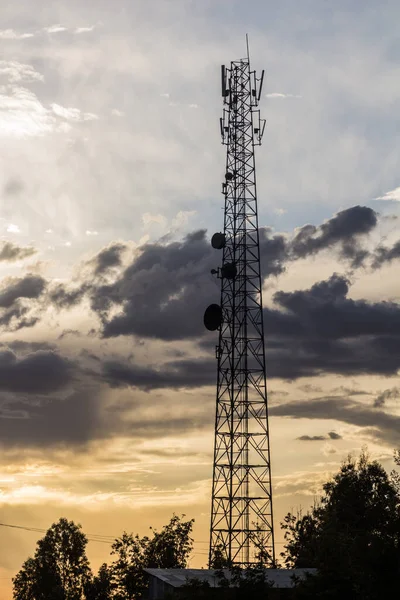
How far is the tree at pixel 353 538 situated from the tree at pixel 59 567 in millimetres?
24981

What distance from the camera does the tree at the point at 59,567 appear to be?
98750 millimetres

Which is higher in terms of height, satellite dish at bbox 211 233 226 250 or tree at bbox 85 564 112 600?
satellite dish at bbox 211 233 226 250

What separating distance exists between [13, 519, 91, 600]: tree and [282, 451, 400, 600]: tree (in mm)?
24981

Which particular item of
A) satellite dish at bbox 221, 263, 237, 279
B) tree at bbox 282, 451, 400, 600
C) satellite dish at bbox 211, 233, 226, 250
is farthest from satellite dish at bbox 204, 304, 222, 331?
tree at bbox 282, 451, 400, 600

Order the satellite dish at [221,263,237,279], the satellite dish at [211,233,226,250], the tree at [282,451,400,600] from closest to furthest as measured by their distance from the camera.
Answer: the tree at [282,451,400,600]
the satellite dish at [221,263,237,279]
the satellite dish at [211,233,226,250]

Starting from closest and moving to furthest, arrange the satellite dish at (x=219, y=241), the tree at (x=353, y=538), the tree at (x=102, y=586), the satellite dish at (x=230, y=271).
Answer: the tree at (x=353, y=538) → the satellite dish at (x=230, y=271) → the satellite dish at (x=219, y=241) → the tree at (x=102, y=586)

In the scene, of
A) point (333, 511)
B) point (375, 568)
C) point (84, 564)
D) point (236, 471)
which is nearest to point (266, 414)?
point (236, 471)

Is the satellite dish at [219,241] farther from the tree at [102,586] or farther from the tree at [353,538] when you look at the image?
the tree at [102,586]

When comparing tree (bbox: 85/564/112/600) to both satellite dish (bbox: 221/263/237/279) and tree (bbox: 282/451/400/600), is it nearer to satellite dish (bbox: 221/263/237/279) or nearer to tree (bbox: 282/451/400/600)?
tree (bbox: 282/451/400/600)

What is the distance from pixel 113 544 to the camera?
300 feet

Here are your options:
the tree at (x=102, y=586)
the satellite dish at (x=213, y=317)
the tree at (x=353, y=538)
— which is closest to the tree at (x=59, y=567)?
the tree at (x=102, y=586)

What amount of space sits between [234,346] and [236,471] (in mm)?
9695

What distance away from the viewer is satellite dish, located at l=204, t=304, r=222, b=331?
6744 cm

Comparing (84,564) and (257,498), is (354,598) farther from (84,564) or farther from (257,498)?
(84,564)
